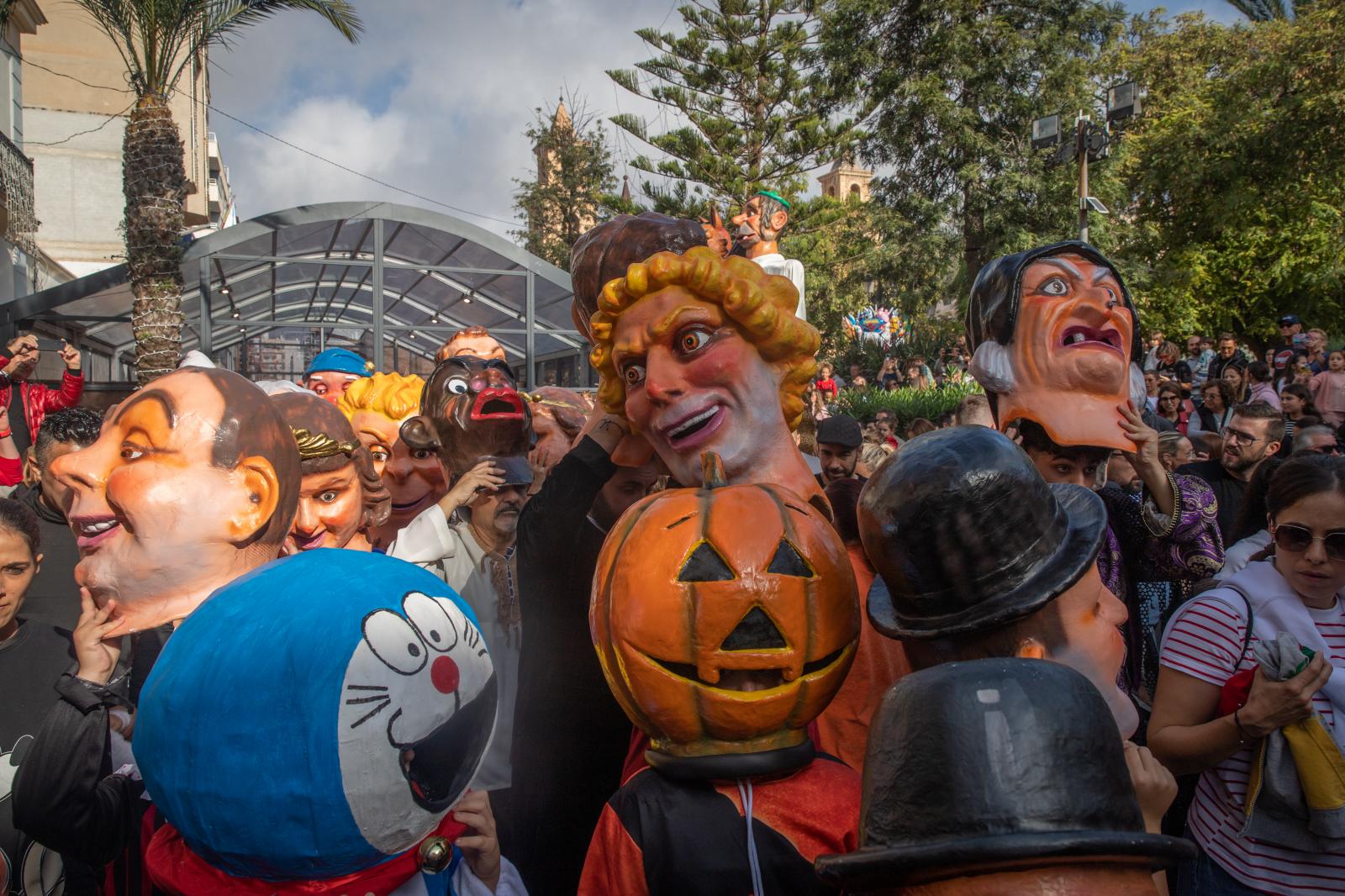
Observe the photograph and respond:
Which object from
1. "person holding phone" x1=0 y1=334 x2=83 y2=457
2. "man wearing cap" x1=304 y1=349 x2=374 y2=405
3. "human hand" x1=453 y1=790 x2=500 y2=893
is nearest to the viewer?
"human hand" x1=453 y1=790 x2=500 y2=893

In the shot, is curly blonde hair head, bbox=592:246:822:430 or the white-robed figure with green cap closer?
curly blonde hair head, bbox=592:246:822:430

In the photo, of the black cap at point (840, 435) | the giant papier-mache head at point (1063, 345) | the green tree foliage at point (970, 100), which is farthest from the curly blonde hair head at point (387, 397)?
the green tree foliage at point (970, 100)

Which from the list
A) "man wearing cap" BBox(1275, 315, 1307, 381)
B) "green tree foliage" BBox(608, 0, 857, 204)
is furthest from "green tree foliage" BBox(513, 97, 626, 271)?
"man wearing cap" BBox(1275, 315, 1307, 381)

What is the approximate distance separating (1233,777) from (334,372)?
16.9ft

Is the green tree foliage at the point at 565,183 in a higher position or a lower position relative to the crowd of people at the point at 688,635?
higher

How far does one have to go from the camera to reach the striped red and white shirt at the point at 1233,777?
2365 mm

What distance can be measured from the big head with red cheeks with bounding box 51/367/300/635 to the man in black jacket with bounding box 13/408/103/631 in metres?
0.44

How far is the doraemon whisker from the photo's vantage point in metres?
1.46

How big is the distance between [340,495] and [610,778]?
131 centimetres

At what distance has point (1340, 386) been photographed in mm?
9188

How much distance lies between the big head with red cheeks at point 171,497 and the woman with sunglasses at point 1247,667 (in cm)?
244

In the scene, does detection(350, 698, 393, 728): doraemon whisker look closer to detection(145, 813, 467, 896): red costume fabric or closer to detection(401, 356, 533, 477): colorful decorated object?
detection(145, 813, 467, 896): red costume fabric

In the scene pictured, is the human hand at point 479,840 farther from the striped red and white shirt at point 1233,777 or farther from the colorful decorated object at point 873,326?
the colorful decorated object at point 873,326

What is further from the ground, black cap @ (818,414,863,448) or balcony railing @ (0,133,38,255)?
balcony railing @ (0,133,38,255)
